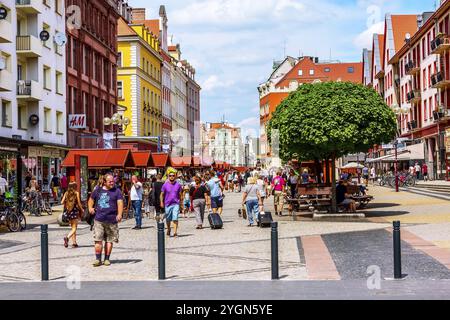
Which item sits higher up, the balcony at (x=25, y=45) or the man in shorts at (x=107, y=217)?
the balcony at (x=25, y=45)

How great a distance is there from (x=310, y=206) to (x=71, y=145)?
21824 millimetres

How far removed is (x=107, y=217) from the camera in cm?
1321

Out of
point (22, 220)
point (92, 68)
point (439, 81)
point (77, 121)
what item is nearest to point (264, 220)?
point (22, 220)

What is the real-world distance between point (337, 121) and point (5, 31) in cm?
1787

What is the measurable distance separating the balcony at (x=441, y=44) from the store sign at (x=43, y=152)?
2665 centimetres

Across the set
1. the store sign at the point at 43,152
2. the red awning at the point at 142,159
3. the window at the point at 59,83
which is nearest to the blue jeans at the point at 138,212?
the red awning at the point at 142,159

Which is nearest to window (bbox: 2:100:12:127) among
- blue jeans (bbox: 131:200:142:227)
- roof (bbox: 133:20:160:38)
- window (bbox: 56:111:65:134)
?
window (bbox: 56:111:65:134)

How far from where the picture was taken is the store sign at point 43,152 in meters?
37.2

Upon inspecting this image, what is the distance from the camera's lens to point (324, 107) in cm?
2323

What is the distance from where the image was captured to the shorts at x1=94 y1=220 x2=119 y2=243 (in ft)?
43.1

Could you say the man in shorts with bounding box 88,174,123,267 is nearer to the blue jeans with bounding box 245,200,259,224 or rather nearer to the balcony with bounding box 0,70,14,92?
A: the blue jeans with bounding box 245,200,259,224

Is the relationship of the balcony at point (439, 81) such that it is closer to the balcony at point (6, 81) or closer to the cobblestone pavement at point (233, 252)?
the cobblestone pavement at point (233, 252)
